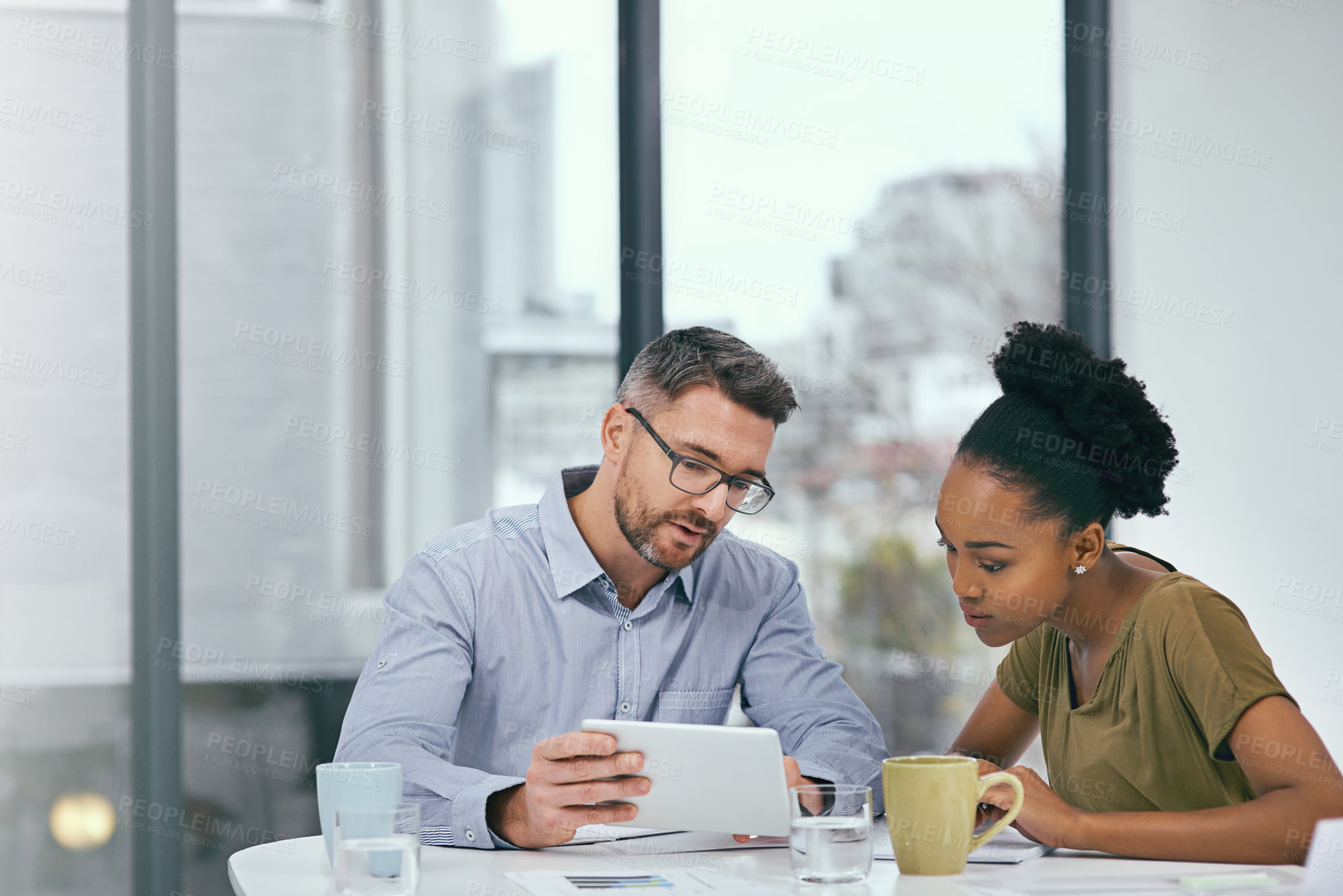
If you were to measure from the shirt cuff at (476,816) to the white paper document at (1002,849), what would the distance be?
46cm

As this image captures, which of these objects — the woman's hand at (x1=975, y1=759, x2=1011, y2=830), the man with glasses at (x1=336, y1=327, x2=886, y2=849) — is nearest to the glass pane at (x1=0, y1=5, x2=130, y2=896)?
the man with glasses at (x1=336, y1=327, x2=886, y2=849)

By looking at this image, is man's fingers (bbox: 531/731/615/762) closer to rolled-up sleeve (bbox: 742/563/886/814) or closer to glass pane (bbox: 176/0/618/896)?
rolled-up sleeve (bbox: 742/563/886/814)

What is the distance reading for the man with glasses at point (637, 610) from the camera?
6.03ft

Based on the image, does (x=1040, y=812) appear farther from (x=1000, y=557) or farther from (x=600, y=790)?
(x=600, y=790)

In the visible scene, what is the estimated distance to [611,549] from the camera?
2033 mm

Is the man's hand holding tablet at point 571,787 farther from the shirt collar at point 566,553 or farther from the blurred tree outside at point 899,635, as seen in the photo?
the blurred tree outside at point 899,635

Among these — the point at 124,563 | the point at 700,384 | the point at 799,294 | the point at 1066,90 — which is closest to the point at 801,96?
the point at 799,294

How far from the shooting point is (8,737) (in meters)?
2.59

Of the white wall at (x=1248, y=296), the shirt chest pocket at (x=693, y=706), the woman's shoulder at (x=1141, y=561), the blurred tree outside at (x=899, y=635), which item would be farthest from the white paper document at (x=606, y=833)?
the white wall at (x=1248, y=296)

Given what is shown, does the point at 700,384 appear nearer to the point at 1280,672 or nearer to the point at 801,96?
the point at 801,96

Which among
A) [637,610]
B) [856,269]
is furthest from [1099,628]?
[856,269]

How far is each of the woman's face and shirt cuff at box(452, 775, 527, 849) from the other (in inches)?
27.5

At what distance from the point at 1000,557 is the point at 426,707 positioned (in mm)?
851

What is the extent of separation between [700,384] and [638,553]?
30 centimetres
